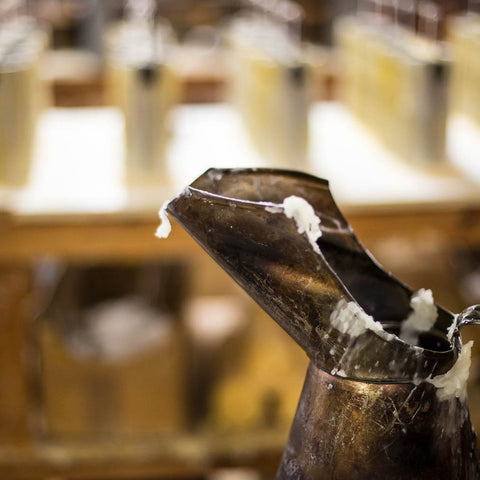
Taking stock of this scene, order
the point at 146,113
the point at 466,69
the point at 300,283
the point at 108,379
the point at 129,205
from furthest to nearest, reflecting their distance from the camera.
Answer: the point at 466,69
the point at 108,379
the point at 146,113
the point at 129,205
the point at 300,283

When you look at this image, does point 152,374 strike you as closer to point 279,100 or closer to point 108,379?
point 108,379

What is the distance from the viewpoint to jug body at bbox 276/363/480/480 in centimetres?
47

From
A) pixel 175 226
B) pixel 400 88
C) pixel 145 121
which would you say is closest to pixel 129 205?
pixel 175 226

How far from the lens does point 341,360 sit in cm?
47

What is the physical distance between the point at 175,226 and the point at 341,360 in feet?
2.91

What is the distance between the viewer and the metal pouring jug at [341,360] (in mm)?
463

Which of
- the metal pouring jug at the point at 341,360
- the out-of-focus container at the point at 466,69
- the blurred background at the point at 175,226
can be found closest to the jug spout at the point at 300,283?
the metal pouring jug at the point at 341,360

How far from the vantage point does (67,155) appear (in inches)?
62.2

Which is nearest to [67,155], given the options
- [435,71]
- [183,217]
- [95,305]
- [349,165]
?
[95,305]

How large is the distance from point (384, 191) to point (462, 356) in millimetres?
935

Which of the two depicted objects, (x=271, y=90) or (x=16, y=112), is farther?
(x=271, y=90)

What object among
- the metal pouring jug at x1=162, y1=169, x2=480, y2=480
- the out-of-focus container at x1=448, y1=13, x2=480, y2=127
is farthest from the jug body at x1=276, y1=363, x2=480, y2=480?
the out-of-focus container at x1=448, y1=13, x2=480, y2=127

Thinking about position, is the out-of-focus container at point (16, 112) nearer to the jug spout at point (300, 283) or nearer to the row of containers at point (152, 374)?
the row of containers at point (152, 374)

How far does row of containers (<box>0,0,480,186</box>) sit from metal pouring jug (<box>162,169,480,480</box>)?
0.99 metres
